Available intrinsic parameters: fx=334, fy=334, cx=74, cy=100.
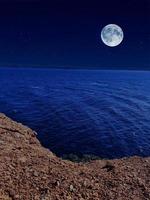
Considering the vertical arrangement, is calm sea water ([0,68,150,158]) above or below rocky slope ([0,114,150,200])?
below

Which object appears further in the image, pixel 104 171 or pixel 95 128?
pixel 95 128

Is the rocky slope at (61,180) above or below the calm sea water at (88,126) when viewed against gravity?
above

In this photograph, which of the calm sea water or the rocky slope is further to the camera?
the calm sea water

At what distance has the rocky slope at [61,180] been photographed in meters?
14.2

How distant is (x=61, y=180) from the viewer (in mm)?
15367

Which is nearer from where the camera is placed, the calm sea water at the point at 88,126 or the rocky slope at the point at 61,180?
the rocky slope at the point at 61,180

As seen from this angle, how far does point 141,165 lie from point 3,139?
8834 millimetres

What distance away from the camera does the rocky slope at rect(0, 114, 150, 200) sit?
14.2 m

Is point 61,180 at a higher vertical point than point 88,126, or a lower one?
higher

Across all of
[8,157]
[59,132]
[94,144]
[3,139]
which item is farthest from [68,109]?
[8,157]

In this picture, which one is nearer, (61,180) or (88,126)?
(61,180)

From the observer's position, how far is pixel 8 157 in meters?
16.9

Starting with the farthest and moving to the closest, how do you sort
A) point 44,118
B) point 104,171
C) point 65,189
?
point 44,118 < point 104,171 < point 65,189

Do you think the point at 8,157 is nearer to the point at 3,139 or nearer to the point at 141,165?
the point at 3,139
